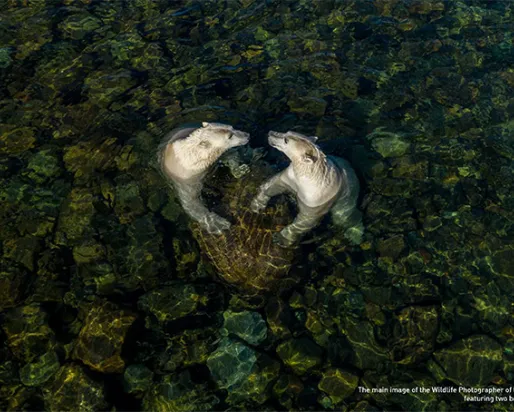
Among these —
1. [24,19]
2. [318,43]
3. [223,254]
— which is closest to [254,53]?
[318,43]

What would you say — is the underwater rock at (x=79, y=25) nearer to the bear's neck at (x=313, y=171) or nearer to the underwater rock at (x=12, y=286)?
the underwater rock at (x=12, y=286)

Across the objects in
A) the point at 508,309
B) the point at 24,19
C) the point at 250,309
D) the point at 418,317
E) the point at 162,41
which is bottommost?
the point at 508,309

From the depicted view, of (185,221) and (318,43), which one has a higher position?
(318,43)

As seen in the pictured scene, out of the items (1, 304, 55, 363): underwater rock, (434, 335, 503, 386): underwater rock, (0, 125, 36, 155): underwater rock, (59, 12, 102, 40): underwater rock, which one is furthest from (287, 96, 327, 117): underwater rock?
(1, 304, 55, 363): underwater rock

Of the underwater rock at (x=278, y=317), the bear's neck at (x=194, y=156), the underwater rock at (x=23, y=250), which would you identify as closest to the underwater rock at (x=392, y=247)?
the underwater rock at (x=278, y=317)

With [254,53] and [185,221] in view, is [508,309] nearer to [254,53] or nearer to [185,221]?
[185,221]
